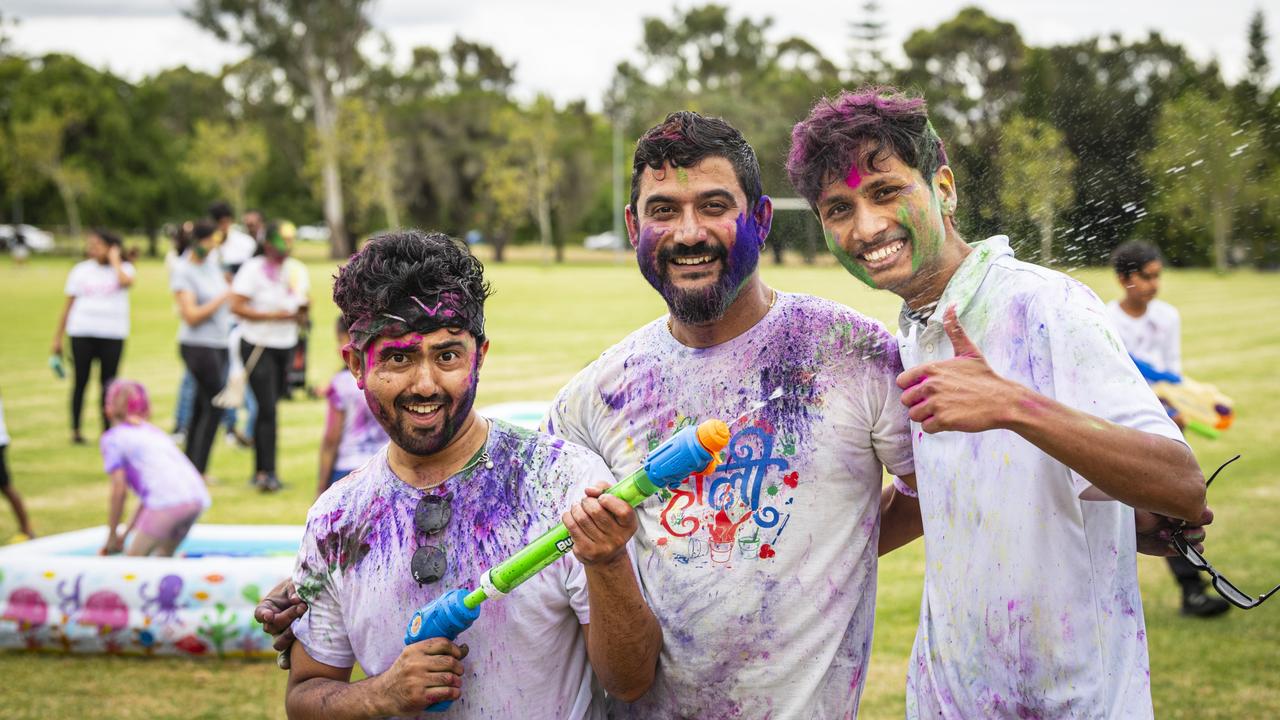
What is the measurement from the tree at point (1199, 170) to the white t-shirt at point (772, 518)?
88 centimetres

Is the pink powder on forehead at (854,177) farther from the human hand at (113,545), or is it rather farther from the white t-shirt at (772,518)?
the human hand at (113,545)

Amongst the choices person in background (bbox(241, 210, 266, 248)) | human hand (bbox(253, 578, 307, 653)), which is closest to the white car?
person in background (bbox(241, 210, 266, 248))

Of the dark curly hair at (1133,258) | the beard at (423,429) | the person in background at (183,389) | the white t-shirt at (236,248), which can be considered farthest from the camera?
the white t-shirt at (236,248)

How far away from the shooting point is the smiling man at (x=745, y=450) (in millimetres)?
2744

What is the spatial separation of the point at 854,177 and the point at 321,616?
1640 millimetres

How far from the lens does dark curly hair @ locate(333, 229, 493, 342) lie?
263 cm

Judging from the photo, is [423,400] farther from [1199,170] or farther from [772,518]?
[1199,170]

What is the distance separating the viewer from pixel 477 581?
100 inches

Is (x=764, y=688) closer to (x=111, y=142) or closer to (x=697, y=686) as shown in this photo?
(x=697, y=686)

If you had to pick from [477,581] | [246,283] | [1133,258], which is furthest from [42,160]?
[477,581]

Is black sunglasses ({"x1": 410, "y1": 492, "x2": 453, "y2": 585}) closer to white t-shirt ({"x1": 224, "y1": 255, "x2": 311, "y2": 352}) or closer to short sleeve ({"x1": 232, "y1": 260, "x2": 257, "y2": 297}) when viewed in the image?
white t-shirt ({"x1": 224, "y1": 255, "x2": 311, "y2": 352})

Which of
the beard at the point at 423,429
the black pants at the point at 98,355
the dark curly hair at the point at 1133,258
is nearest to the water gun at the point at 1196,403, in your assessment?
the dark curly hair at the point at 1133,258

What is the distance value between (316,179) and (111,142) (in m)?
11.5

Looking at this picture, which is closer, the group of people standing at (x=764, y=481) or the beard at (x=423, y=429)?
the group of people standing at (x=764, y=481)
